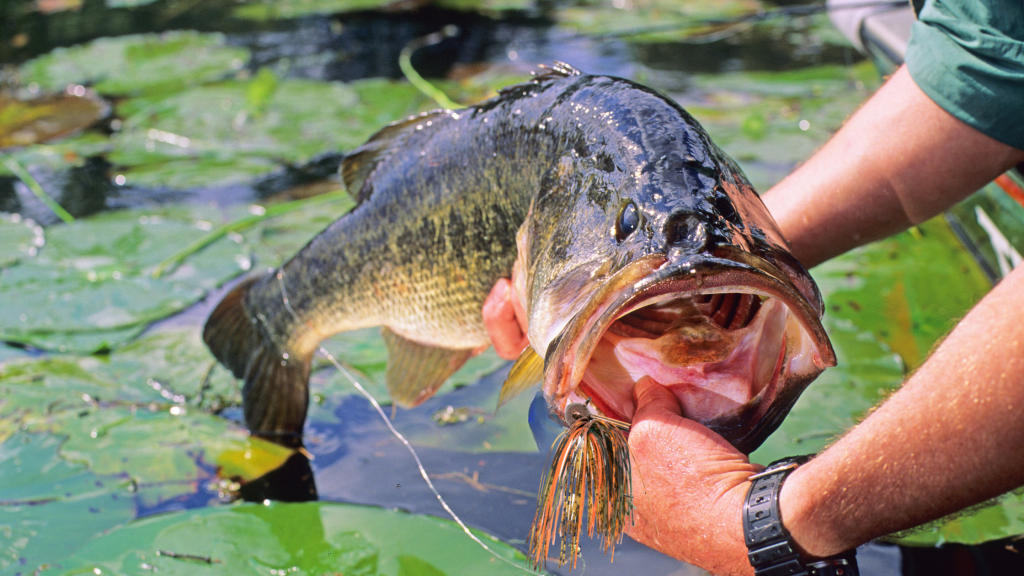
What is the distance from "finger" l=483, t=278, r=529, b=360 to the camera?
74.7 inches

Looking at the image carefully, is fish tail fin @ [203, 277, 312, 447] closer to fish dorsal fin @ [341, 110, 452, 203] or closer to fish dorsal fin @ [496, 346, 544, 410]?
fish dorsal fin @ [341, 110, 452, 203]

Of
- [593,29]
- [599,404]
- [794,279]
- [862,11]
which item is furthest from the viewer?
[593,29]

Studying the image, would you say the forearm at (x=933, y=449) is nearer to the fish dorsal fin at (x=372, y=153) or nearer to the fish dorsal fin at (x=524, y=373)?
the fish dorsal fin at (x=524, y=373)

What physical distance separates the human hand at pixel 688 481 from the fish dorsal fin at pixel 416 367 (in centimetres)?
101

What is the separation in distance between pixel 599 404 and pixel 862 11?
364 cm

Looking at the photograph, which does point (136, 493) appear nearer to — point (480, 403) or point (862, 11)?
point (480, 403)

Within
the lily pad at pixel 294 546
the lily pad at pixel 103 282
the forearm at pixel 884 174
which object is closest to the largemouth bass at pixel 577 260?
the lily pad at pixel 294 546

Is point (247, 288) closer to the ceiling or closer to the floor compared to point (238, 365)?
closer to the ceiling

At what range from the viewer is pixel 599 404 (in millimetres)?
1375

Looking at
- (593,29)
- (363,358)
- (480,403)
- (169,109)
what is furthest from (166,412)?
(593,29)

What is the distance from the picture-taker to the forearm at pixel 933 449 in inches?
46.7

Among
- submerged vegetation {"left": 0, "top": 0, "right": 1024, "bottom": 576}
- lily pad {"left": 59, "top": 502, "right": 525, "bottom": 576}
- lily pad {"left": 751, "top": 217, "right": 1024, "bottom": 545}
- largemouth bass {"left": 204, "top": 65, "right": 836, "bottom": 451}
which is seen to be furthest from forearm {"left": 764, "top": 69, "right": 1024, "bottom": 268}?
lily pad {"left": 59, "top": 502, "right": 525, "bottom": 576}

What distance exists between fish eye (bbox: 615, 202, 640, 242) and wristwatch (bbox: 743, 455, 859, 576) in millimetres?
498

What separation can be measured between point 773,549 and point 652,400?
0.31 meters
